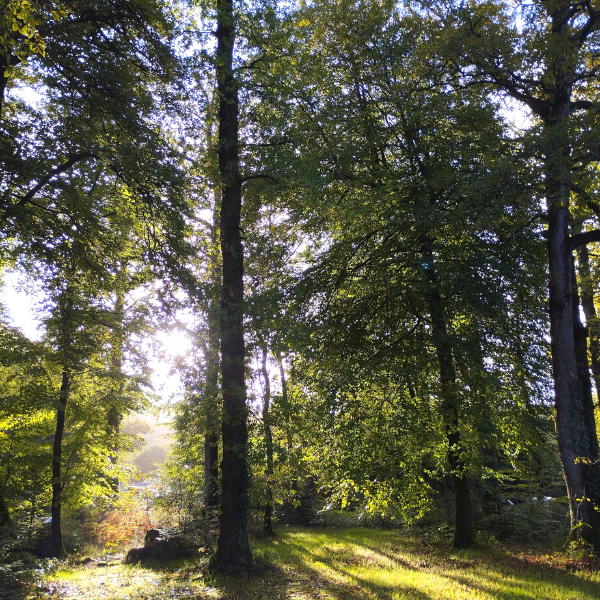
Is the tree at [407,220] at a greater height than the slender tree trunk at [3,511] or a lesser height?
greater

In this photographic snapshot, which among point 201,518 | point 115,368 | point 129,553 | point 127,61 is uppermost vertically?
point 127,61

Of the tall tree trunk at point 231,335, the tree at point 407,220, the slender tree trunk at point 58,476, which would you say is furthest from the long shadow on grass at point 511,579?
the slender tree trunk at point 58,476

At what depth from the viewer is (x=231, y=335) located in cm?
1044

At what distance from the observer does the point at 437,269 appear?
1081 cm

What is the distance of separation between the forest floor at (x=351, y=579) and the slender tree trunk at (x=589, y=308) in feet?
26.8

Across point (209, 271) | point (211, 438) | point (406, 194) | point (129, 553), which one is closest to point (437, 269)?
point (406, 194)

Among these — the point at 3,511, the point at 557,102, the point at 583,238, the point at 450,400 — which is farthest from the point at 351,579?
the point at 557,102

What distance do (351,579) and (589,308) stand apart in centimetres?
1443

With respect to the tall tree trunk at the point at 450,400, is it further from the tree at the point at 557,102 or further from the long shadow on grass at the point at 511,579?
the tree at the point at 557,102

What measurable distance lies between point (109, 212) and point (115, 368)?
6657mm

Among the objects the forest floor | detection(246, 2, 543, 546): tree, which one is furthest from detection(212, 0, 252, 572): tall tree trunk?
detection(246, 2, 543, 546): tree

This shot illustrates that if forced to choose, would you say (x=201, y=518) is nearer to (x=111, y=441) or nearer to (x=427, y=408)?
(x=111, y=441)

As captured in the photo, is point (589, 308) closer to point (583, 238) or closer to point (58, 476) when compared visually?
point (583, 238)

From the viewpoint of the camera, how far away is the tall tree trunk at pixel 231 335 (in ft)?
32.5
